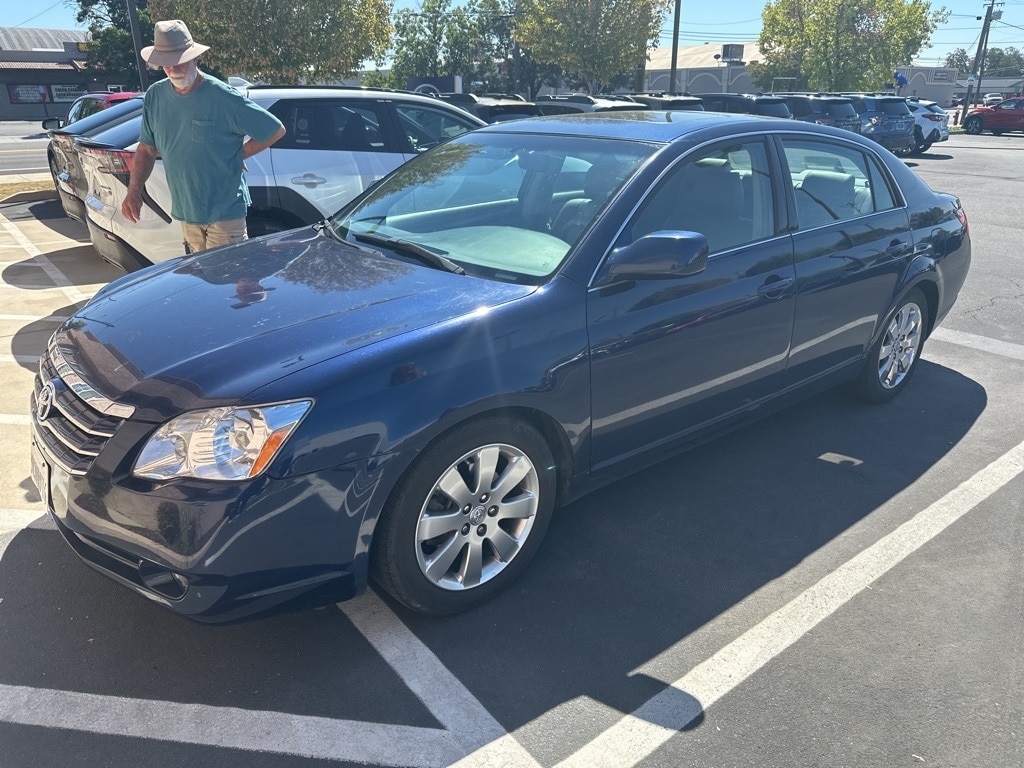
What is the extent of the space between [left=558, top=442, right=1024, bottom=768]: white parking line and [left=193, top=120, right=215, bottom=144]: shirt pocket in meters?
3.67

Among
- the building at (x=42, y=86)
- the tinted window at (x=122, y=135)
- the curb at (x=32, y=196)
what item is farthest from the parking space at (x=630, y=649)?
the building at (x=42, y=86)

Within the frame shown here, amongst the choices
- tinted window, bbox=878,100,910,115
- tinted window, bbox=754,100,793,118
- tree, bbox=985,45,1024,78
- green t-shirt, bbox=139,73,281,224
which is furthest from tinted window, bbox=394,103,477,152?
tree, bbox=985,45,1024,78

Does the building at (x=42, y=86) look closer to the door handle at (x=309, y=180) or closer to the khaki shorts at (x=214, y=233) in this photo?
the door handle at (x=309, y=180)

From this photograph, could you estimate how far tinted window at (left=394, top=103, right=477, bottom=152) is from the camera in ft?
23.6

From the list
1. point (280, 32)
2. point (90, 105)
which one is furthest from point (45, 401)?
point (280, 32)

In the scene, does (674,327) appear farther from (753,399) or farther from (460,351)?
(460,351)

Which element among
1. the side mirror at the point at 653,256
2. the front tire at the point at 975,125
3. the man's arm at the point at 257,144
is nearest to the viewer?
the side mirror at the point at 653,256

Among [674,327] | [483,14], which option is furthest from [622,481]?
[483,14]

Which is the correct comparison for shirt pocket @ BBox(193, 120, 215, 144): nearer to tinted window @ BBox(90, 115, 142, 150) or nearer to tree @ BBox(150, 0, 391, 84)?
tinted window @ BBox(90, 115, 142, 150)

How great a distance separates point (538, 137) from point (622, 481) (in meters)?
1.69

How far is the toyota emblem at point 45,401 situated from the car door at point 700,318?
74.4 inches

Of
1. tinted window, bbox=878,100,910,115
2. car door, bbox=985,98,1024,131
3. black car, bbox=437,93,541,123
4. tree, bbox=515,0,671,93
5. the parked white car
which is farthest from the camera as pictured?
tree, bbox=515,0,671,93

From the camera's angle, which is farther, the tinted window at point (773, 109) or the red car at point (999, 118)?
the red car at point (999, 118)

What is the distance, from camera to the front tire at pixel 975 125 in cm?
3459
